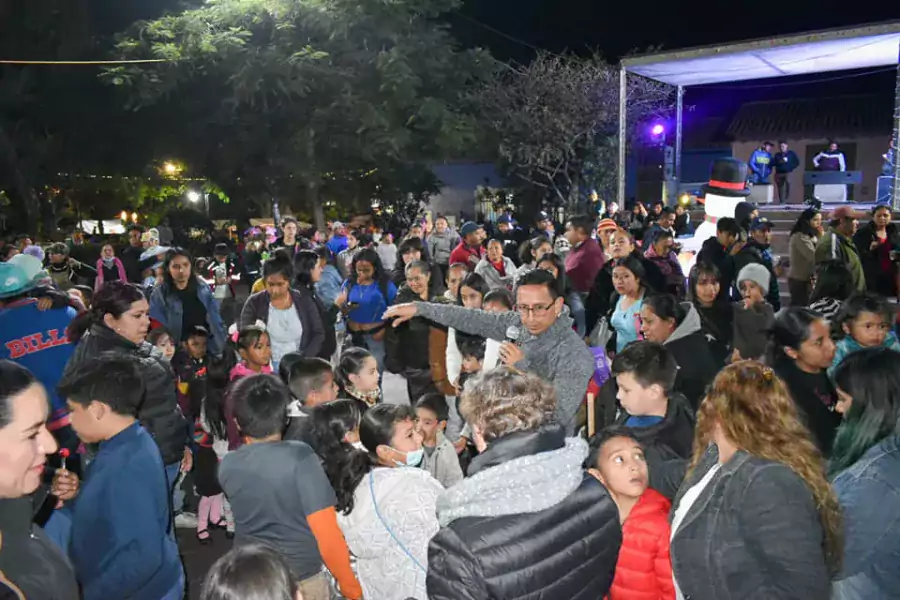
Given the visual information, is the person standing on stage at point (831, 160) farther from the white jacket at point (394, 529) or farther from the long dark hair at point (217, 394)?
the white jacket at point (394, 529)

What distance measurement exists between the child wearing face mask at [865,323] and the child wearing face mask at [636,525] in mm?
2016

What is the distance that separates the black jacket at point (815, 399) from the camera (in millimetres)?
3430

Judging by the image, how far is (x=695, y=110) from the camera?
34.1 m

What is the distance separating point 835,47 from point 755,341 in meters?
9.81

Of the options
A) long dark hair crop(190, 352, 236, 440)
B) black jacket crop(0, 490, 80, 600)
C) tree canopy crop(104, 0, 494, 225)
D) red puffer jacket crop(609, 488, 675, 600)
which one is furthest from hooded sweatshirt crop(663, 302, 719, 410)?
tree canopy crop(104, 0, 494, 225)

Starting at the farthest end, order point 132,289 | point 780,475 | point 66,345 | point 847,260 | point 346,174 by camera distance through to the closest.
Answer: point 346,174, point 847,260, point 66,345, point 132,289, point 780,475

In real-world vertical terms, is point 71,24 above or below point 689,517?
above

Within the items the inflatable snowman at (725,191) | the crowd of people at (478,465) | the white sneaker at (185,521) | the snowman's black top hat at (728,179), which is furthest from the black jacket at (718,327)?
the snowman's black top hat at (728,179)

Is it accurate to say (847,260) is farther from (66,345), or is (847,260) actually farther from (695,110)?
(695,110)

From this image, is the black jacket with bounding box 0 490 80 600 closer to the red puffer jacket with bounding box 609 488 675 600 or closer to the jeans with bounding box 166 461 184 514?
the jeans with bounding box 166 461 184 514

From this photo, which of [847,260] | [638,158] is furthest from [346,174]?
[847,260]

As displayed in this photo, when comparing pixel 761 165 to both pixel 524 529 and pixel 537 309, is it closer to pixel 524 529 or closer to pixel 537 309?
pixel 537 309

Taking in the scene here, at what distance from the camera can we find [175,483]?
4.35m

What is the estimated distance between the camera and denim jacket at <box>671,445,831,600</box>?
2.04 m
